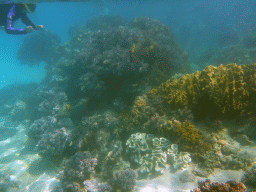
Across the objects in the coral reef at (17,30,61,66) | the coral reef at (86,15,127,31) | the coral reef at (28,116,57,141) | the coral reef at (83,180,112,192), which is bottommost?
the coral reef at (83,180,112,192)

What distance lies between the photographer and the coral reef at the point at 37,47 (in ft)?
72.3

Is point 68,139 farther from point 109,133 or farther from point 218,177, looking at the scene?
point 218,177

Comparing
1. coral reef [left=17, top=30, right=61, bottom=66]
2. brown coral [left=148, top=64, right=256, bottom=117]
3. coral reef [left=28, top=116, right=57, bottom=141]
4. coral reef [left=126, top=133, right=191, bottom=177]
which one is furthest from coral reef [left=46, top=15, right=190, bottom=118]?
coral reef [left=17, top=30, right=61, bottom=66]

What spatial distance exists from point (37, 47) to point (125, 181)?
25104 mm

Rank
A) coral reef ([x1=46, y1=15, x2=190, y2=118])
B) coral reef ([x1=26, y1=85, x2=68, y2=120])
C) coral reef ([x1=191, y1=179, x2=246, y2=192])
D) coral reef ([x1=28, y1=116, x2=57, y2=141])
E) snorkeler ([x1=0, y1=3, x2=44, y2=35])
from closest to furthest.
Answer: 1. coral reef ([x1=191, y1=179, x2=246, y2=192])
2. snorkeler ([x1=0, y1=3, x2=44, y2=35])
3. coral reef ([x1=46, y1=15, x2=190, y2=118])
4. coral reef ([x1=28, y1=116, x2=57, y2=141])
5. coral reef ([x1=26, y1=85, x2=68, y2=120])

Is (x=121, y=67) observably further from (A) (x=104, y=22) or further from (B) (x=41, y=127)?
(A) (x=104, y=22)

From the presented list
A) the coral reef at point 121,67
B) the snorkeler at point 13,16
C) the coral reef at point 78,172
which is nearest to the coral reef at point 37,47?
the snorkeler at point 13,16

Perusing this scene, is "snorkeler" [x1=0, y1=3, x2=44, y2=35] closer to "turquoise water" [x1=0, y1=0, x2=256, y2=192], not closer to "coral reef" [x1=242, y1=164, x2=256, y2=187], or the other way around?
"turquoise water" [x1=0, y1=0, x2=256, y2=192]

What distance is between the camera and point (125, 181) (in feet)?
15.1

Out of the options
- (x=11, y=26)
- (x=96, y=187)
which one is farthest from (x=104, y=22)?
(x=96, y=187)

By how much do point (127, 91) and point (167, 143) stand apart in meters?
4.08

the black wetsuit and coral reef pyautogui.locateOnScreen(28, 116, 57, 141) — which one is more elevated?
the black wetsuit

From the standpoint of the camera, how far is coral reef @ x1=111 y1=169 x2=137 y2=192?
4.54m

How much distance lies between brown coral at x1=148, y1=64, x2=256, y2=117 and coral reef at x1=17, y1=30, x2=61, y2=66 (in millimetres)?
22997
